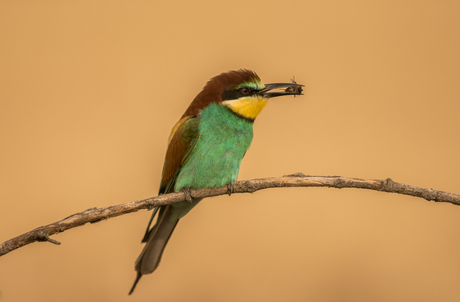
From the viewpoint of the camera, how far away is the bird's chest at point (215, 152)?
1560 millimetres

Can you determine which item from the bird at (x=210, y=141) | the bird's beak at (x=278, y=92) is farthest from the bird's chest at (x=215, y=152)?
the bird's beak at (x=278, y=92)

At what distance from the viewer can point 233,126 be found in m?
1.61

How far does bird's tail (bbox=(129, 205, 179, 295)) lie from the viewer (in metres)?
1.55

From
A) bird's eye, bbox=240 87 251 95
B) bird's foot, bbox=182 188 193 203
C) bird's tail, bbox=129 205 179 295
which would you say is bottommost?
bird's tail, bbox=129 205 179 295

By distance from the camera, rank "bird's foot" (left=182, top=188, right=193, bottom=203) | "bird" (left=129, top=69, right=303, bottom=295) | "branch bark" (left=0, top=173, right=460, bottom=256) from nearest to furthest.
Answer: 1. "branch bark" (left=0, top=173, right=460, bottom=256)
2. "bird's foot" (left=182, top=188, right=193, bottom=203)
3. "bird" (left=129, top=69, right=303, bottom=295)

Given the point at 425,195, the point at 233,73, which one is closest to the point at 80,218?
the point at 233,73

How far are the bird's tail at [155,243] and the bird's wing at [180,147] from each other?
11 cm

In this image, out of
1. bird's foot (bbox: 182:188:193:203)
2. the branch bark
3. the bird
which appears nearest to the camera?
the branch bark

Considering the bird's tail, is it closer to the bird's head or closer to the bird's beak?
the bird's head

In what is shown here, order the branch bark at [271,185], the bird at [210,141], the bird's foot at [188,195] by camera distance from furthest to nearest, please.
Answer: the bird at [210,141] → the bird's foot at [188,195] → the branch bark at [271,185]

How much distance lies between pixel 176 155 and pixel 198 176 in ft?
0.47

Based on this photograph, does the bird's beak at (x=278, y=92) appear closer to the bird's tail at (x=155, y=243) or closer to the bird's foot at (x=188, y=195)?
the bird's foot at (x=188, y=195)

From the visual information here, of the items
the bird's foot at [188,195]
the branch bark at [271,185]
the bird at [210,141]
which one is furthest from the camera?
the bird at [210,141]

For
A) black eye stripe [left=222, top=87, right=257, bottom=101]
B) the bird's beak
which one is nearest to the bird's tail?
black eye stripe [left=222, top=87, right=257, bottom=101]
